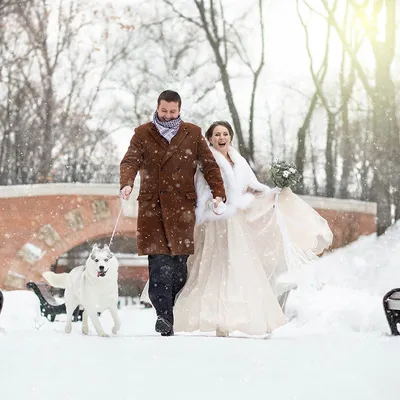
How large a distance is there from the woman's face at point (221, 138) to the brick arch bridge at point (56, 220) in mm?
11623

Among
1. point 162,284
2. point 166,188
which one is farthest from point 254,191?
point 162,284

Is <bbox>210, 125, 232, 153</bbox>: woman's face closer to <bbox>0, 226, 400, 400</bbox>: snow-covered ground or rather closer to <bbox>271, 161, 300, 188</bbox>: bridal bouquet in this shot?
<bbox>271, 161, 300, 188</bbox>: bridal bouquet

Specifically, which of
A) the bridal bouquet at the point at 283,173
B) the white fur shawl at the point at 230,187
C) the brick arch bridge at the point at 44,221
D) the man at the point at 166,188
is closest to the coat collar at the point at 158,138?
the man at the point at 166,188

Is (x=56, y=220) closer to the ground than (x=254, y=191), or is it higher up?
closer to the ground

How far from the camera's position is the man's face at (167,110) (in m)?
6.07

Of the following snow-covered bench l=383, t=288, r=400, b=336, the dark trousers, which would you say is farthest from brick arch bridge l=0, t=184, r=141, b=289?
the dark trousers

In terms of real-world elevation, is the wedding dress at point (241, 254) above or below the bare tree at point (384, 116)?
below

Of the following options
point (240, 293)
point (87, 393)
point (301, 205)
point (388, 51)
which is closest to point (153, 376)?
point (87, 393)

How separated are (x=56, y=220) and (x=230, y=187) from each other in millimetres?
12039

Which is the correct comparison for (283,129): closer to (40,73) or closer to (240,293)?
(40,73)

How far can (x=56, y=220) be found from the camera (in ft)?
58.9

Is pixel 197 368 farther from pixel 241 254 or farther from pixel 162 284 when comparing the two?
Answer: pixel 241 254

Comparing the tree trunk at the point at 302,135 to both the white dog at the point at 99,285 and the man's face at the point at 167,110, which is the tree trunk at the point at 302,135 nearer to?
the man's face at the point at 167,110

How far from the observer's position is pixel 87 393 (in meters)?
4.32
